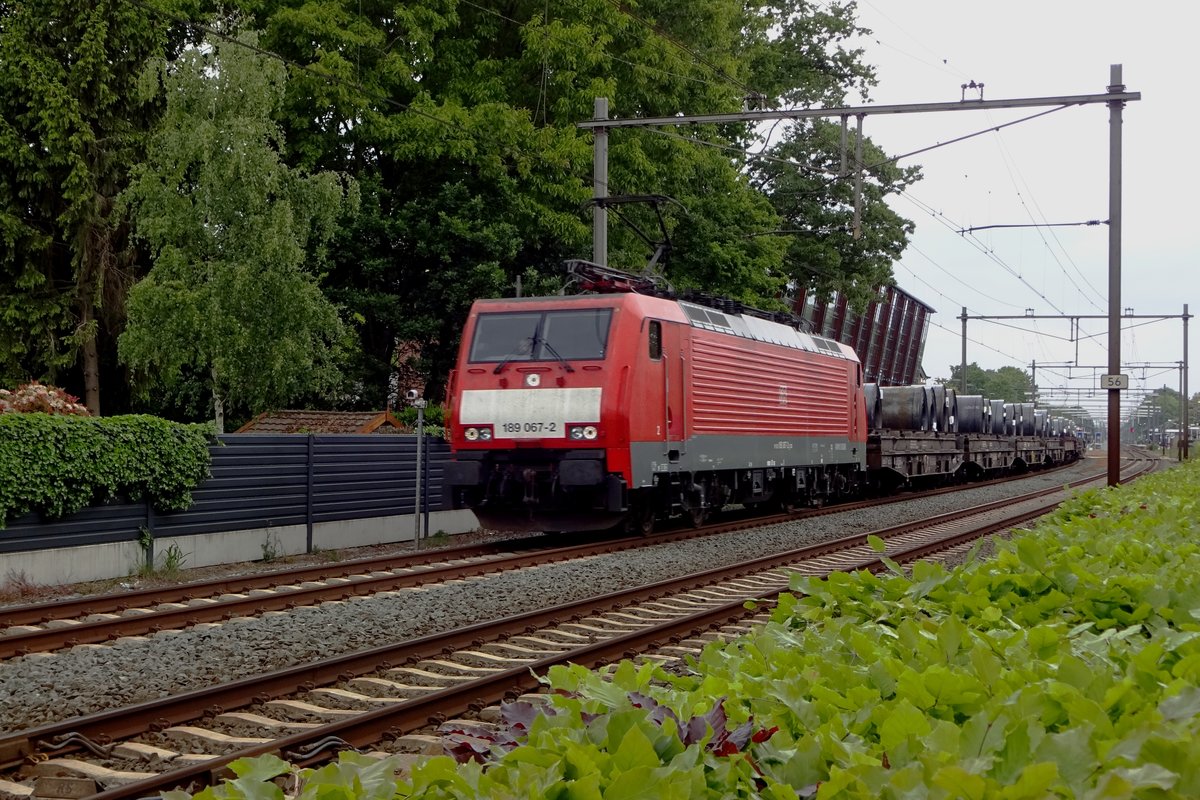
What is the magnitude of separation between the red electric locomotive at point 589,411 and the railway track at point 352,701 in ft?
14.5

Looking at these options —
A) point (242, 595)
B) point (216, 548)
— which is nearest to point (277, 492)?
point (216, 548)

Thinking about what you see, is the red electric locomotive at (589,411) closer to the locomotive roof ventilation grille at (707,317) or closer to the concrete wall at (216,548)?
the locomotive roof ventilation grille at (707,317)

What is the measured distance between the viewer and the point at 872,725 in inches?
105

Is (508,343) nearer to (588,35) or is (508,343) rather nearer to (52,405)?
(52,405)

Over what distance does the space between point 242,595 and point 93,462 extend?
2715 millimetres

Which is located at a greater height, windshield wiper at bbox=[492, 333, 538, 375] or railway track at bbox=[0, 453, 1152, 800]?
windshield wiper at bbox=[492, 333, 538, 375]

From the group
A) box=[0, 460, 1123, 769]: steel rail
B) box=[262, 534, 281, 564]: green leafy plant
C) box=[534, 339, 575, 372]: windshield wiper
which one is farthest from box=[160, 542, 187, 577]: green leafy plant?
box=[0, 460, 1123, 769]: steel rail

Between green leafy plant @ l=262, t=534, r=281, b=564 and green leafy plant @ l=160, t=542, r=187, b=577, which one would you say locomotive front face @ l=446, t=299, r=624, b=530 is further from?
green leafy plant @ l=160, t=542, r=187, b=577

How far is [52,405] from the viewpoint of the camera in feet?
50.0

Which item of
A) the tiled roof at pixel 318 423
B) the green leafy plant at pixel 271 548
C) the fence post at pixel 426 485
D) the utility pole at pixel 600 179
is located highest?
the utility pole at pixel 600 179

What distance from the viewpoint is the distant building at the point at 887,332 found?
216ft

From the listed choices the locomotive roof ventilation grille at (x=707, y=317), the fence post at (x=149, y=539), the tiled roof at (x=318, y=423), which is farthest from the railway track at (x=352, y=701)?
the tiled roof at (x=318, y=423)

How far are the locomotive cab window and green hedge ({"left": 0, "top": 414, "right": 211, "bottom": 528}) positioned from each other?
4.00 m

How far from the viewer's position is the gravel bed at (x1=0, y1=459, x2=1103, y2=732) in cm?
741
